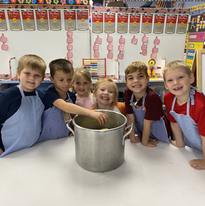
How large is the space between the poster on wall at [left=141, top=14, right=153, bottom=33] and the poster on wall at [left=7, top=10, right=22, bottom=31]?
1754mm

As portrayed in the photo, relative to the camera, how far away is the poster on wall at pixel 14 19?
7.77ft

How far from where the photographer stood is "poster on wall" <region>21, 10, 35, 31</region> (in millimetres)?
2383

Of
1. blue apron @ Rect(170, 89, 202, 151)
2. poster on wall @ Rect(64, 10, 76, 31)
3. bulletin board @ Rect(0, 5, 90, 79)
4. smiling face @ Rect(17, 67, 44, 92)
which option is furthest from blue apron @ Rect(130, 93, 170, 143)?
poster on wall @ Rect(64, 10, 76, 31)

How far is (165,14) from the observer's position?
8.47ft

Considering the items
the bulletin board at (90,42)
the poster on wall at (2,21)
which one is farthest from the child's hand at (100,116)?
the poster on wall at (2,21)

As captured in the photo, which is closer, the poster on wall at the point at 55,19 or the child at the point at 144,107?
the child at the point at 144,107

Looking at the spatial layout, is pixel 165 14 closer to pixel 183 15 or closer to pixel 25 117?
pixel 183 15

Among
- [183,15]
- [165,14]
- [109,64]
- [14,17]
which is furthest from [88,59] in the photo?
[183,15]

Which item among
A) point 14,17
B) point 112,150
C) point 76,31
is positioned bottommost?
point 112,150

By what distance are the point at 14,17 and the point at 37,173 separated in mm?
2363

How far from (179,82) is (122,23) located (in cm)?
193

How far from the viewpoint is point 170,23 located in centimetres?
262

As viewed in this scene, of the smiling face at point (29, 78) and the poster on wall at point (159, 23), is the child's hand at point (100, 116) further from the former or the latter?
the poster on wall at point (159, 23)

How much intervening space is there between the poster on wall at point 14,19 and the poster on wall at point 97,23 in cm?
102
